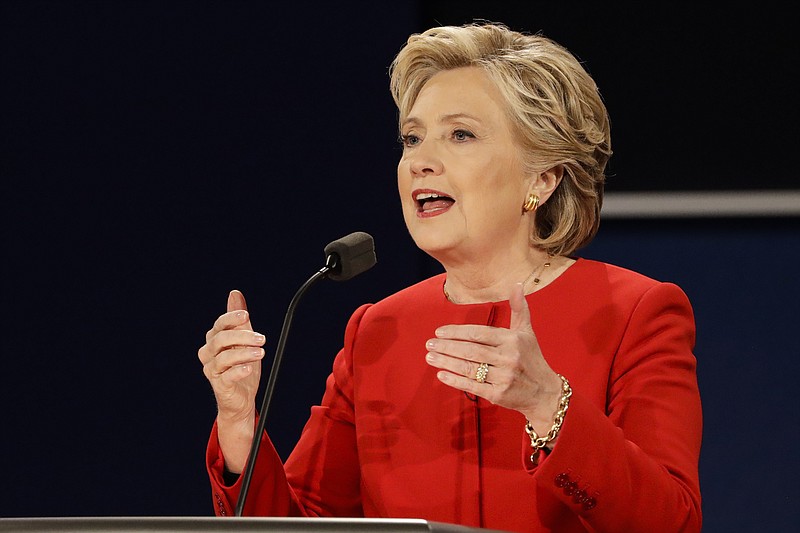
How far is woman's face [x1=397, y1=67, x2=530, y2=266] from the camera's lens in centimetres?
171

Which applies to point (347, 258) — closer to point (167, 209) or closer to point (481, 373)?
point (481, 373)

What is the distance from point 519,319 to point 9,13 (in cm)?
189

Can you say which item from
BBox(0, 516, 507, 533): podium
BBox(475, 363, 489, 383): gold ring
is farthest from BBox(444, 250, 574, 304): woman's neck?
BBox(0, 516, 507, 533): podium

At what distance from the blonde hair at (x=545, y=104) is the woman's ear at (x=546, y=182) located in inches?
0.6

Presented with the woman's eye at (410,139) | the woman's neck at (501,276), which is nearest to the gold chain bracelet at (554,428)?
the woman's neck at (501,276)

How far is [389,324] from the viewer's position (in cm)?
189

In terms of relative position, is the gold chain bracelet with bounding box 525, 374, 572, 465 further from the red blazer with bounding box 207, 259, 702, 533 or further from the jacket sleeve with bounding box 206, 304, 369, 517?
the jacket sleeve with bounding box 206, 304, 369, 517

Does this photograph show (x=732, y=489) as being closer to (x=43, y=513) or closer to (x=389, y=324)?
(x=389, y=324)

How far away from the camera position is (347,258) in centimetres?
151

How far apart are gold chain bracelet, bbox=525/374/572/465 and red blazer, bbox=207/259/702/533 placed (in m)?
0.01

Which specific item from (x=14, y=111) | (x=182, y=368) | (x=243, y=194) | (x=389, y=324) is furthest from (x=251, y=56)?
(x=389, y=324)

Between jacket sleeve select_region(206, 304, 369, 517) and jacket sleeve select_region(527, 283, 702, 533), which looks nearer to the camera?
jacket sleeve select_region(527, 283, 702, 533)

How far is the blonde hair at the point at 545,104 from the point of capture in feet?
5.72

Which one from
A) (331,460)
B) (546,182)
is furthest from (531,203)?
(331,460)
